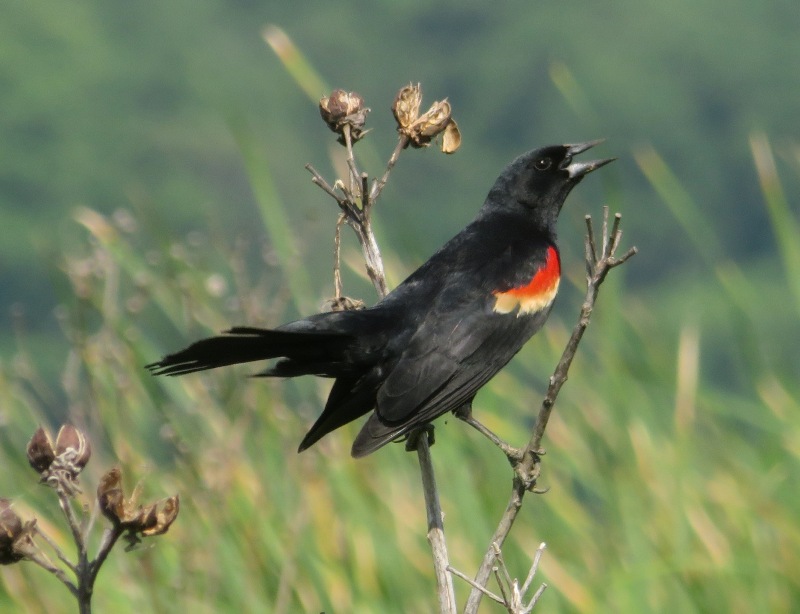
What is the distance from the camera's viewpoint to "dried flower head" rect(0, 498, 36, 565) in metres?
1.62

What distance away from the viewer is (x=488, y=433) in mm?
2842

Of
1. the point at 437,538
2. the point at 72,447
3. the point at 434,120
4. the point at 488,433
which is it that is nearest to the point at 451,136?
the point at 434,120

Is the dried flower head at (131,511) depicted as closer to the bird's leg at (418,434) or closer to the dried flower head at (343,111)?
the bird's leg at (418,434)

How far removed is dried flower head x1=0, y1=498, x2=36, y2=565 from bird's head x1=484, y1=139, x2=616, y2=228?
2.06 m

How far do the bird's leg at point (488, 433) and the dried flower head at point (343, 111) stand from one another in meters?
0.83

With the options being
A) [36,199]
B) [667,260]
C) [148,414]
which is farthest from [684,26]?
[148,414]

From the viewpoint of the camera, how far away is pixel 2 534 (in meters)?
1.61

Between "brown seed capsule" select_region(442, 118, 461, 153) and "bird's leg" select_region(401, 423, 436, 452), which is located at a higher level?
"brown seed capsule" select_region(442, 118, 461, 153)

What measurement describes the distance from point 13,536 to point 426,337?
1.38 metres

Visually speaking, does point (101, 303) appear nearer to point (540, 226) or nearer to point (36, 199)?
point (540, 226)

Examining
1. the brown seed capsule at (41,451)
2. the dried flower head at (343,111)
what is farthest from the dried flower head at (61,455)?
the dried flower head at (343,111)

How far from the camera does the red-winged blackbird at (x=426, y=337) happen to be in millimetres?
2549

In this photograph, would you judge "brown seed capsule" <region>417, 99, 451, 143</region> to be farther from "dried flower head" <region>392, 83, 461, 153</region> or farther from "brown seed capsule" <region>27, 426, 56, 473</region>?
"brown seed capsule" <region>27, 426, 56, 473</region>

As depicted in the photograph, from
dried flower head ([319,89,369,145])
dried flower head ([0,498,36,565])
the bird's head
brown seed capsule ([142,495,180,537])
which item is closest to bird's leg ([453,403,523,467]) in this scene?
the bird's head
